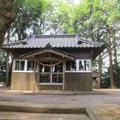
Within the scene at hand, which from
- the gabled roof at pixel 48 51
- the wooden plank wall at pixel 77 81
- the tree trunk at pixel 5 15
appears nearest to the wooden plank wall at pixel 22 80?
the gabled roof at pixel 48 51

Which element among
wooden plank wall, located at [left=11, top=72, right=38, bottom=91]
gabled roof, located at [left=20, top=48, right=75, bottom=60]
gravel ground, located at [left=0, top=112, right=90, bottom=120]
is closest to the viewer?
gravel ground, located at [left=0, top=112, right=90, bottom=120]

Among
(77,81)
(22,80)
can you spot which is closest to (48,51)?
(77,81)

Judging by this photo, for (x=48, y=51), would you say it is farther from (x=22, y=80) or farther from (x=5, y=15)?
(x=5, y=15)

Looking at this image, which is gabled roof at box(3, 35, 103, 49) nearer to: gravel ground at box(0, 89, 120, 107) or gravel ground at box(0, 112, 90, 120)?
gravel ground at box(0, 89, 120, 107)

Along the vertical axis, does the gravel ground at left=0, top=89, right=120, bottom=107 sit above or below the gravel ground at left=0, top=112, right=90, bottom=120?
above

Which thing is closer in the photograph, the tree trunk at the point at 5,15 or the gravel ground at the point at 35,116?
the tree trunk at the point at 5,15

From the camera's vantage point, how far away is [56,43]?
22.7m

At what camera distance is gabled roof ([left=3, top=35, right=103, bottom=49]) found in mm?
21062

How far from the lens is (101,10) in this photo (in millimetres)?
33031

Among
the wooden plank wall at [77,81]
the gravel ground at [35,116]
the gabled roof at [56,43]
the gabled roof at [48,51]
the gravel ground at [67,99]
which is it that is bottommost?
the gravel ground at [35,116]

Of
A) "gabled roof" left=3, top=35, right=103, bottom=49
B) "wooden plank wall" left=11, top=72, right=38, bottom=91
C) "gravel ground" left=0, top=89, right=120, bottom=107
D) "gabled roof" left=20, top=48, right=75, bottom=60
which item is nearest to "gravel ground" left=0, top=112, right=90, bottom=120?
"gravel ground" left=0, top=89, right=120, bottom=107

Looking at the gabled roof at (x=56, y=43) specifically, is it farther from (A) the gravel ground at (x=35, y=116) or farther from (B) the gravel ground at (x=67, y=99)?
(A) the gravel ground at (x=35, y=116)

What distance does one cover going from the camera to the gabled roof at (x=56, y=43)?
2106 centimetres

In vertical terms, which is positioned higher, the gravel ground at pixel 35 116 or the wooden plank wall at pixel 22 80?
the wooden plank wall at pixel 22 80
